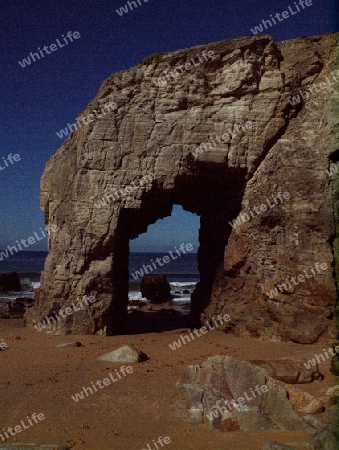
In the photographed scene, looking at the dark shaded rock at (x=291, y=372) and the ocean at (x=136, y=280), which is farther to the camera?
the ocean at (x=136, y=280)

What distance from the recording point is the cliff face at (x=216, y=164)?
11914 mm

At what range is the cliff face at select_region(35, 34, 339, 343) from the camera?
11.9m

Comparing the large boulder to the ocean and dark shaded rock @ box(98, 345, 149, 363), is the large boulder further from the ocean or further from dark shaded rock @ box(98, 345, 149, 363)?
the ocean

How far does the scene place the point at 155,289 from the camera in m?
30.2

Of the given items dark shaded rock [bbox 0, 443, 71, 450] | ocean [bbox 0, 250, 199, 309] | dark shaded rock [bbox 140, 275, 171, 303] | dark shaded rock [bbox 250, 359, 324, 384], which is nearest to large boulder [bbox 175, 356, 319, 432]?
dark shaded rock [bbox 250, 359, 324, 384]

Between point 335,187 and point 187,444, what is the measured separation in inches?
327

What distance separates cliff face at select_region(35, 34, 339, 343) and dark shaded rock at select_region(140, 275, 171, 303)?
16088 mm

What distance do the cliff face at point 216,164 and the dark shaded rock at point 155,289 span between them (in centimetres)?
1609

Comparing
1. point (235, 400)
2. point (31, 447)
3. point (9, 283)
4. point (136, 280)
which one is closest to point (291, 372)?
point (235, 400)

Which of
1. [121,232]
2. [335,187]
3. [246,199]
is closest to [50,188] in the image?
[121,232]

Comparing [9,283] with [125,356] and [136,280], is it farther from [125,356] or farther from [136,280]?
[125,356]

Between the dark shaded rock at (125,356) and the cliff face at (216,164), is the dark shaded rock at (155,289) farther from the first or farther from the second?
the dark shaded rock at (125,356)

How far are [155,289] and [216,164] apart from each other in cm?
1886

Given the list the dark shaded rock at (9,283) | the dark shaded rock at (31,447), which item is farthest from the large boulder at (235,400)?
the dark shaded rock at (9,283)
